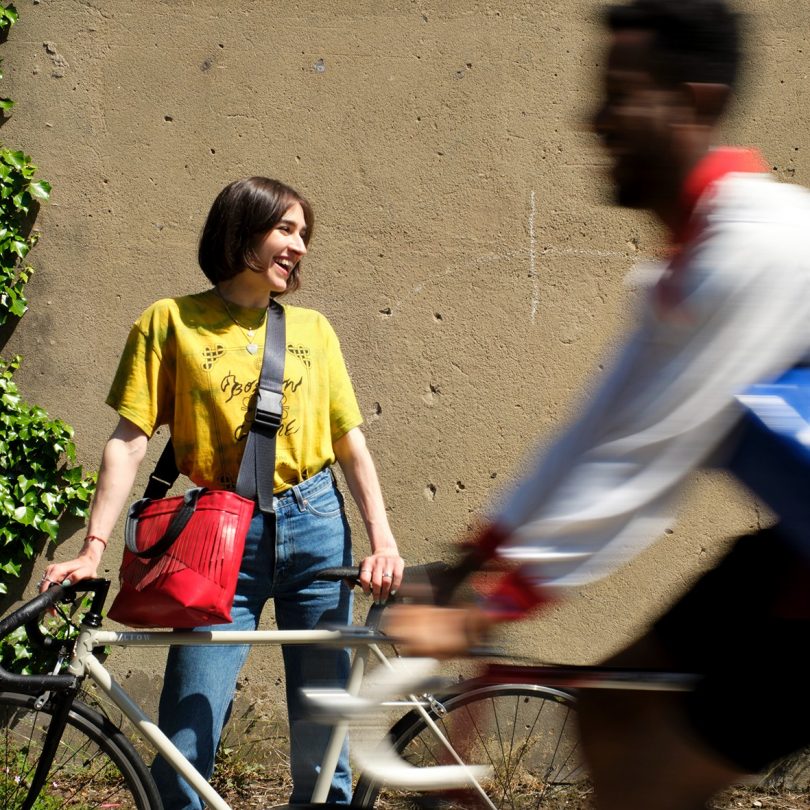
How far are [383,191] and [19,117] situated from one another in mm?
1412

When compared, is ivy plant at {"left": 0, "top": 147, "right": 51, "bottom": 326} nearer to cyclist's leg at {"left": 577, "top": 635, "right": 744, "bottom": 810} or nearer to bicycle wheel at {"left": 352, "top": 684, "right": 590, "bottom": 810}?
bicycle wheel at {"left": 352, "top": 684, "right": 590, "bottom": 810}

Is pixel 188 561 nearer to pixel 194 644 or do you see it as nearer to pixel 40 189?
pixel 194 644

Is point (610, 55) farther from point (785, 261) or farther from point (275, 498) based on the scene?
point (275, 498)

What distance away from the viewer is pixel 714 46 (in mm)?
1694

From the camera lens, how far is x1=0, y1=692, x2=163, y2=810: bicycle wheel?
293cm

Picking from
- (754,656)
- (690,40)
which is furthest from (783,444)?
(690,40)

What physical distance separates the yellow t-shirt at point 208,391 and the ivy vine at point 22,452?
129 cm

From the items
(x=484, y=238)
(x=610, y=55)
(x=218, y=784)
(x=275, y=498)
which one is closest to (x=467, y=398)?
(x=484, y=238)

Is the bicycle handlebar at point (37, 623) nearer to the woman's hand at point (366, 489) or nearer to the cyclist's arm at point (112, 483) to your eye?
the cyclist's arm at point (112, 483)

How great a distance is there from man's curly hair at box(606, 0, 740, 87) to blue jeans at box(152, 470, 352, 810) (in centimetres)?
168

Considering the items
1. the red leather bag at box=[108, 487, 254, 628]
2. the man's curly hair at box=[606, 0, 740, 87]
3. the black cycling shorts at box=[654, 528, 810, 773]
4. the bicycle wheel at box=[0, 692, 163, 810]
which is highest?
the man's curly hair at box=[606, 0, 740, 87]

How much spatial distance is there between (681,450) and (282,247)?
1.80m

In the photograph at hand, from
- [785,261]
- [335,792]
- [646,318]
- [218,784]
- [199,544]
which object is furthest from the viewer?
[218,784]

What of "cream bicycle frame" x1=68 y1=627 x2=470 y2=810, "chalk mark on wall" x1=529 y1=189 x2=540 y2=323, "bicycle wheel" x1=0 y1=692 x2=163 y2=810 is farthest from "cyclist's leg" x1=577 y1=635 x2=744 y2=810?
"chalk mark on wall" x1=529 y1=189 x2=540 y2=323
